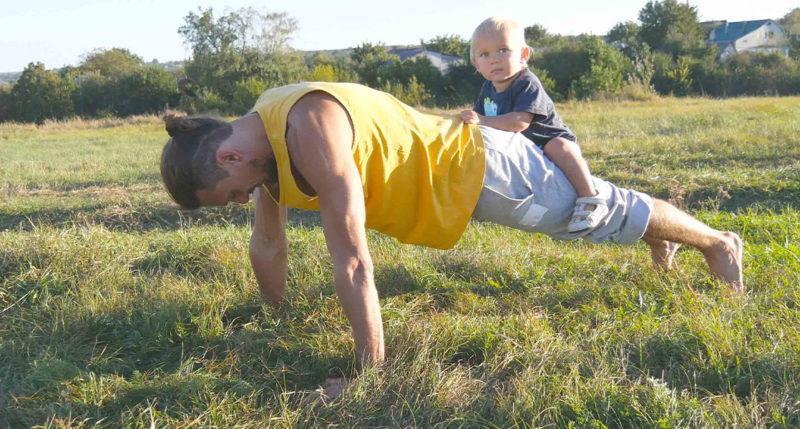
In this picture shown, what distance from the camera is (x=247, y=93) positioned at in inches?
1399

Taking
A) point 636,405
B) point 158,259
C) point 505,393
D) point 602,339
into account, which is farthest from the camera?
point 158,259

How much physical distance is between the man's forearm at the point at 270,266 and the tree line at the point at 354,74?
2594 cm

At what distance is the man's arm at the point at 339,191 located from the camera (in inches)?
107

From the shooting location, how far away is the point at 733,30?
2719 inches

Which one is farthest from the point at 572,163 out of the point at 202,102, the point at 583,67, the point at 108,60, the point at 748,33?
the point at 748,33

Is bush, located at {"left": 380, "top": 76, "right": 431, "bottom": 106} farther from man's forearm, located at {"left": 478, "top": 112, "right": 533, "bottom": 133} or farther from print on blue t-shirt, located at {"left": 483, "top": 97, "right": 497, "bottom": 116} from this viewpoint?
man's forearm, located at {"left": 478, "top": 112, "right": 533, "bottom": 133}

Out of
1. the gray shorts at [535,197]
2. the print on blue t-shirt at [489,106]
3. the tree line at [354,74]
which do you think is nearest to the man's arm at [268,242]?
the gray shorts at [535,197]

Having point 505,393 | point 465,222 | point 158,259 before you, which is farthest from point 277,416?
point 158,259

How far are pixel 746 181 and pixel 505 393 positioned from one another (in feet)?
18.3

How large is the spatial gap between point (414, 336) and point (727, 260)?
1.65 m

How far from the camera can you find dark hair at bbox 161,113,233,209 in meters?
2.88

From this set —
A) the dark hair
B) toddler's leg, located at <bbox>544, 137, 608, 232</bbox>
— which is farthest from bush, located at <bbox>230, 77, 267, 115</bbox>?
the dark hair

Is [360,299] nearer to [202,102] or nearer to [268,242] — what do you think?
[268,242]

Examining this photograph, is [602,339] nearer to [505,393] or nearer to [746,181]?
[505,393]
